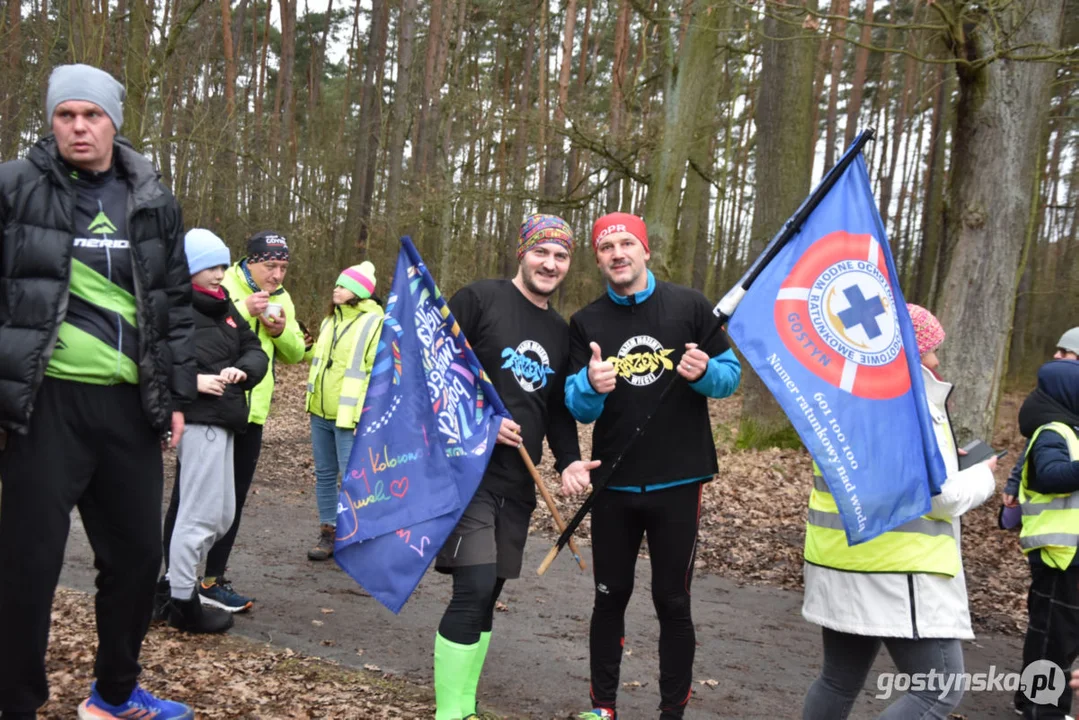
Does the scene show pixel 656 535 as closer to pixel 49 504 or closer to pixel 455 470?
pixel 455 470

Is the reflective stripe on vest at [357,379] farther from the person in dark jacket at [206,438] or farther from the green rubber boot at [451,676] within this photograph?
the green rubber boot at [451,676]

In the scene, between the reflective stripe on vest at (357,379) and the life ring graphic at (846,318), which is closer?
the life ring graphic at (846,318)

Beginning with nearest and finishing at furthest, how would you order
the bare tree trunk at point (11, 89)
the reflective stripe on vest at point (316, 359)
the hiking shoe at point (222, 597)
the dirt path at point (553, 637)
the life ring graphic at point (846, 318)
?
the life ring graphic at point (846, 318) < the dirt path at point (553, 637) < the hiking shoe at point (222, 597) < the reflective stripe on vest at point (316, 359) < the bare tree trunk at point (11, 89)

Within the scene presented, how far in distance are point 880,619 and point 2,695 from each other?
3075mm

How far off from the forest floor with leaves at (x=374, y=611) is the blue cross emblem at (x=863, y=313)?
228 centimetres

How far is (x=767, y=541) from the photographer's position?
8.46 m

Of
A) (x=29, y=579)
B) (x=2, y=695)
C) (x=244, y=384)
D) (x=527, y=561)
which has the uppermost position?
(x=244, y=384)

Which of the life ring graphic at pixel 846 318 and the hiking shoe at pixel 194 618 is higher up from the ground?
the life ring graphic at pixel 846 318

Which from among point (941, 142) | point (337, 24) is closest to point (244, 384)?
point (941, 142)

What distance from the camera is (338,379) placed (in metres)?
7.01

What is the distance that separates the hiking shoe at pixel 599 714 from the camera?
12.8 ft

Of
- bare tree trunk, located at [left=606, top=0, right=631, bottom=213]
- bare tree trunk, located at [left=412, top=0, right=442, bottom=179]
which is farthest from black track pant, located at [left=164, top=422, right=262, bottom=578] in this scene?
bare tree trunk, located at [left=412, top=0, right=442, bottom=179]

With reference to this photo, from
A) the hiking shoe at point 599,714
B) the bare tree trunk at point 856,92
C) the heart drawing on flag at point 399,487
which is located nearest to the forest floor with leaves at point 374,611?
the hiking shoe at point 599,714

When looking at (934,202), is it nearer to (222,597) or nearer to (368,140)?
(368,140)
